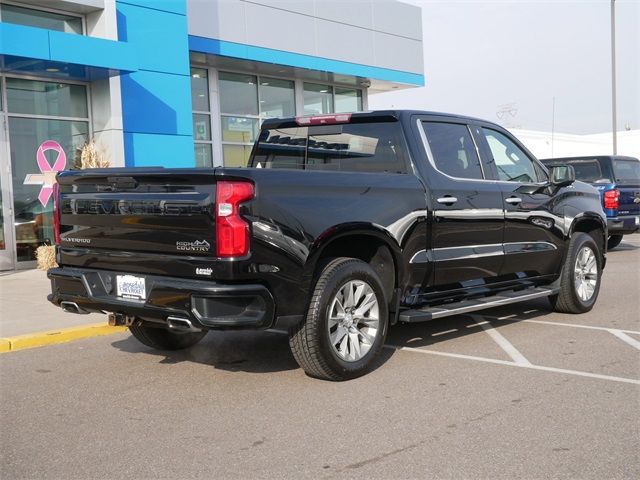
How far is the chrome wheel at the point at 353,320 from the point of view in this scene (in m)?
5.25

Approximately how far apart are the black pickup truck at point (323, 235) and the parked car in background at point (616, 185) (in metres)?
7.07

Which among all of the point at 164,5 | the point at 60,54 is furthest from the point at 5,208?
the point at 164,5

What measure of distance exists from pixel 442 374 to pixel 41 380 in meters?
3.13

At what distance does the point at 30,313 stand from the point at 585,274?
6369 mm

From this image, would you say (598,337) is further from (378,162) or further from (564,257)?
(378,162)

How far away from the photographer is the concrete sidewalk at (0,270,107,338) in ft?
24.3

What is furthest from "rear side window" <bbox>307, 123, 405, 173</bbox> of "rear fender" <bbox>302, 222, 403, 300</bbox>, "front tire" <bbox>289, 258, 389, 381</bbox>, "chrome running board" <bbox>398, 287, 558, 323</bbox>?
"chrome running board" <bbox>398, 287, 558, 323</bbox>

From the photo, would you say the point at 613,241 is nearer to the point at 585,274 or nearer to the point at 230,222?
the point at 585,274

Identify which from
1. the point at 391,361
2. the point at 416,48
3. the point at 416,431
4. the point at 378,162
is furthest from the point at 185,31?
the point at 416,431

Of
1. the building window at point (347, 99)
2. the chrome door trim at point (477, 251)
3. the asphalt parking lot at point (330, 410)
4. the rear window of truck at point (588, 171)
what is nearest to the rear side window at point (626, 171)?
the rear window of truck at point (588, 171)

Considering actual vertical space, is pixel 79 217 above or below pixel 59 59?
below

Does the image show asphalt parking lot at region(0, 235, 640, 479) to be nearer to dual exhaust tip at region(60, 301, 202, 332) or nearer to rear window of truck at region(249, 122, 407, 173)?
dual exhaust tip at region(60, 301, 202, 332)

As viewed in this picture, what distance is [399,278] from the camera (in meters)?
5.82

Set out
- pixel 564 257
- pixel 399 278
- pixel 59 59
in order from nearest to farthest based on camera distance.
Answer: pixel 399 278, pixel 564 257, pixel 59 59
